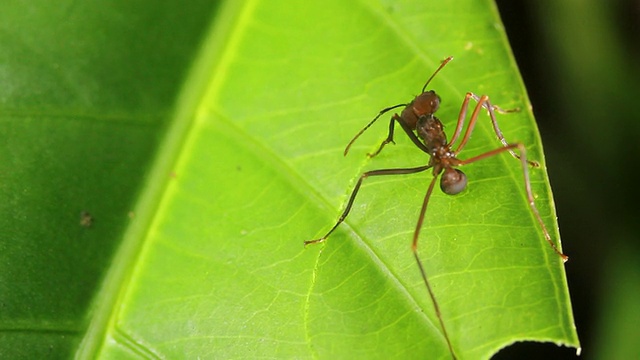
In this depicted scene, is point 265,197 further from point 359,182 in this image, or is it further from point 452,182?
point 452,182

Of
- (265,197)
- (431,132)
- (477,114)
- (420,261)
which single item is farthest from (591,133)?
(265,197)

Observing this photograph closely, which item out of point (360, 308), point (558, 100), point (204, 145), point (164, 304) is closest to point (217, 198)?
point (204, 145)

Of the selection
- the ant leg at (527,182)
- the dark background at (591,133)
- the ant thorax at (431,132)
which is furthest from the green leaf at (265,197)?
the dark background at (591,133)

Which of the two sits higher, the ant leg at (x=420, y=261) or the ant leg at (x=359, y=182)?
the ant leg at (x=359, y=182)

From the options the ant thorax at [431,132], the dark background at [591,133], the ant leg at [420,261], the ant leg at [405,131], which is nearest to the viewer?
the ant leg at [420,261]

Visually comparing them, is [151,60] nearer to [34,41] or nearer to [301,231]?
[34,41]

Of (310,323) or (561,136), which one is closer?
(310,323)

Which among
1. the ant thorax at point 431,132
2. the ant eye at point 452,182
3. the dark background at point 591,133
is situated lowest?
the dark background at point 591,133

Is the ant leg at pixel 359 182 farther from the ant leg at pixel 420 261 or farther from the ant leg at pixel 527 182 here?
the ant leg at pixel 527 182
